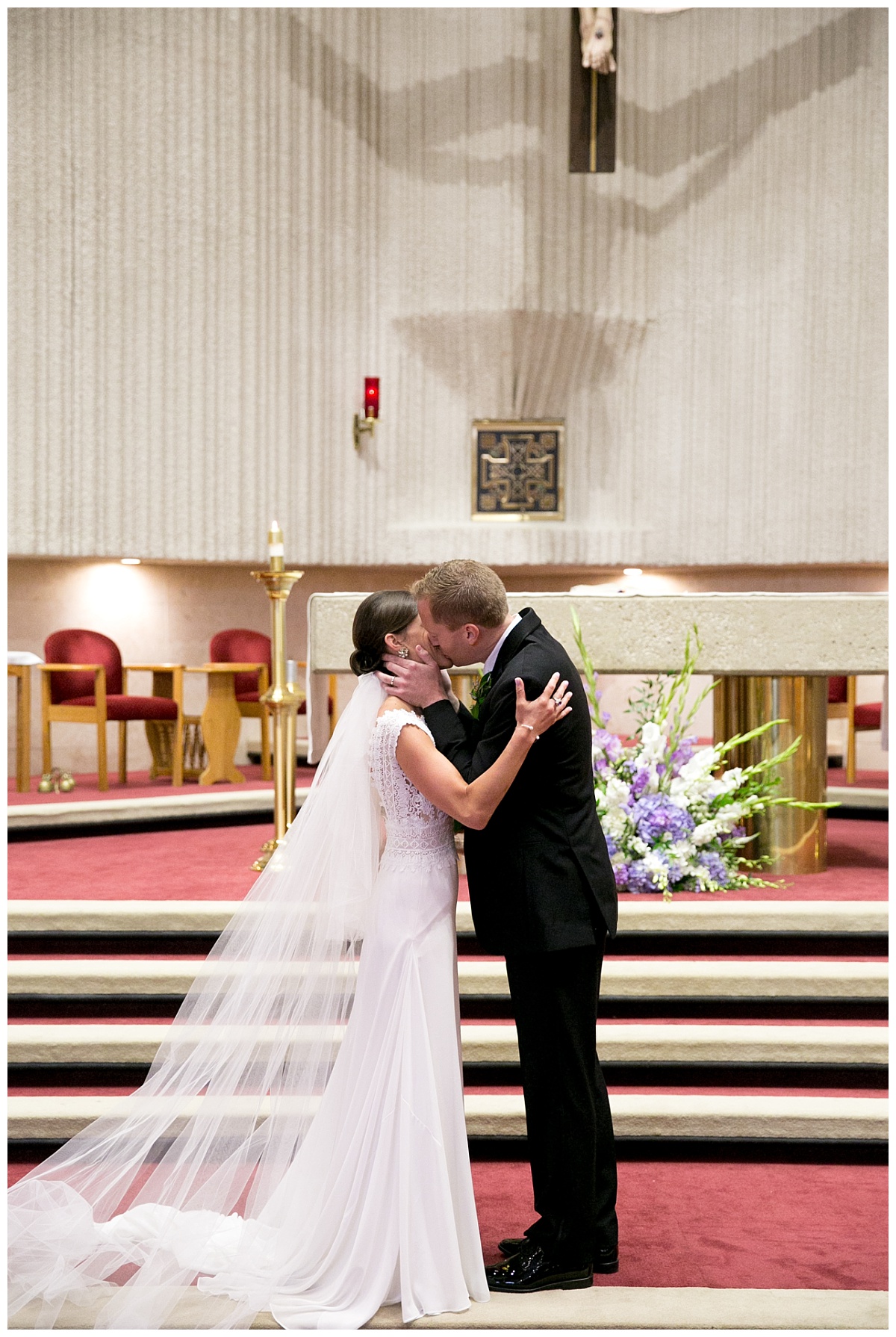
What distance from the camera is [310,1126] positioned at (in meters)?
2.75

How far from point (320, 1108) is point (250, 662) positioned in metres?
6.37

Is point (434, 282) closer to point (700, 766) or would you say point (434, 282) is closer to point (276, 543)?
point (276, 543)

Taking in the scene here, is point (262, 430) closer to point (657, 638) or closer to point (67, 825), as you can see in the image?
point (67, 825)

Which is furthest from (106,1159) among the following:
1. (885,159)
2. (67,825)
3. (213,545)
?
(885,159)

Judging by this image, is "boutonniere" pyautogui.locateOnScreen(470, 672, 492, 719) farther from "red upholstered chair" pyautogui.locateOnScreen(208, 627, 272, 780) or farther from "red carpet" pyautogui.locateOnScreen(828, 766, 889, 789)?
"red upholstered chair" pyautogui.locateOnScreen(208, 627, 272, 780)

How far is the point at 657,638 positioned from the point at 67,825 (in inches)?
136

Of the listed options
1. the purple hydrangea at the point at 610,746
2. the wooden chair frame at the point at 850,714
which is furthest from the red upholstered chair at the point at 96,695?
the wooden chair frame at the point at 850,714

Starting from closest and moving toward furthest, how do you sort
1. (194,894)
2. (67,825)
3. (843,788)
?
1. (194,894)
2. (67,825)
3. (843,788)

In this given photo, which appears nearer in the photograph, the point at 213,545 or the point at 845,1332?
the point at 845,1332

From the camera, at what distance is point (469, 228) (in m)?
9.13

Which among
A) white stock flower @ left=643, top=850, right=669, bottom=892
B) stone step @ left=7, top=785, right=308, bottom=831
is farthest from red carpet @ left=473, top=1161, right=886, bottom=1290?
stone step @ left=7, top=785, right=308, bottom=831

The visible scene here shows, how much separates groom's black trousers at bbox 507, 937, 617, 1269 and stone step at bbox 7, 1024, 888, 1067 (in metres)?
1.12

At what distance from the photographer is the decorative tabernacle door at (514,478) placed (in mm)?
9492

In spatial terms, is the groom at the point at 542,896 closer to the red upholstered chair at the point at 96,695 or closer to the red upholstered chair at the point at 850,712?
the red upholstered chair at the point at 96,695
